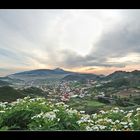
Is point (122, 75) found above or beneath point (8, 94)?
above

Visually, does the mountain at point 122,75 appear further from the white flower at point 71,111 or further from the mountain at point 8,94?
the mountain at point 8,94

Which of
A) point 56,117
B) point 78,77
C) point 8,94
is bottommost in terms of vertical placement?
point 56,117

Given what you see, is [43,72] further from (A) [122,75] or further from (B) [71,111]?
(A) [122,75]

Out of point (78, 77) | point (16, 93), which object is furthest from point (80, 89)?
point (16, 93)

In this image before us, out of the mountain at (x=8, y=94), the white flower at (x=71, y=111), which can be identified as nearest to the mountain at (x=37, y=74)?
the mountain at (x=8, y=94)

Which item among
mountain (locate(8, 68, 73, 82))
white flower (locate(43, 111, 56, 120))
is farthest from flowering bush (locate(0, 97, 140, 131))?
mountain (locate(8, 68, 73, 82))

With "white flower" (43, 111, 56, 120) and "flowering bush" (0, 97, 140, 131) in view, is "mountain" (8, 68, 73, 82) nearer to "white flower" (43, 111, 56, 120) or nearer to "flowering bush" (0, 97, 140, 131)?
"flowering bush" (0, 97, 140, 131)
